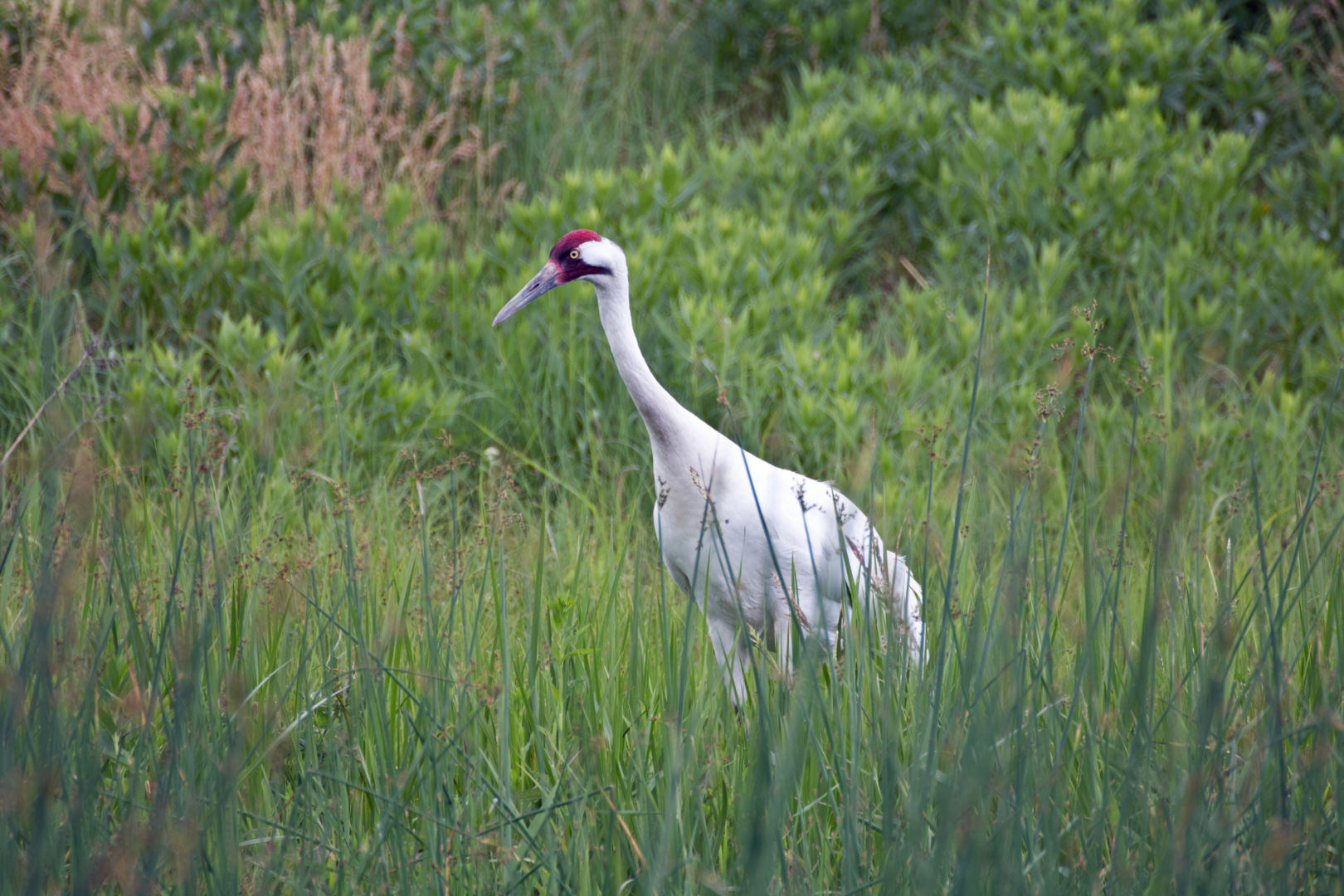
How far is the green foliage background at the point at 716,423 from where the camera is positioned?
5.50 feet

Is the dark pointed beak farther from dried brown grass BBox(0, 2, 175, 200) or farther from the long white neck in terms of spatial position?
dried brown grass BBox(0, 2, 175, 200)

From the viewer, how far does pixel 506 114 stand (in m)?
6.41

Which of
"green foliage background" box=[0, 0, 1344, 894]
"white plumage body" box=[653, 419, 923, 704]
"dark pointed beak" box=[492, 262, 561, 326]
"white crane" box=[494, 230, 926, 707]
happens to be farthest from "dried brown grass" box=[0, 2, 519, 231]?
"white plumage body" box=[653, 419, 923, 704]

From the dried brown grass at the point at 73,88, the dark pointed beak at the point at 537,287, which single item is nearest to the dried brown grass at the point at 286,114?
the dried brown grass at the point at 73,88

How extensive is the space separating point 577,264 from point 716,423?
1.54 meters

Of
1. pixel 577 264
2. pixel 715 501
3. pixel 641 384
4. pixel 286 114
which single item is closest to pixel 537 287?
pixel 577 264

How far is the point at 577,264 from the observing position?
2.99 metres

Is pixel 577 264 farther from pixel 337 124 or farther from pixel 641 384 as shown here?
pixel 337 124

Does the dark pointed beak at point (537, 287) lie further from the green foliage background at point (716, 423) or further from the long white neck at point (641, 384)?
the green foliage background at point (716, 423)

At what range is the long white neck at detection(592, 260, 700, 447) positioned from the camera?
2795 millimetres

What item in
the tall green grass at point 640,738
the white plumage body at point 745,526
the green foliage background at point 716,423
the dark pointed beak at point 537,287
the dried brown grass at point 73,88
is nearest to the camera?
the tall green grass at point 640,738

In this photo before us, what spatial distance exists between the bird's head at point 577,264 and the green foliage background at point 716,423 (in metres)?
0.47

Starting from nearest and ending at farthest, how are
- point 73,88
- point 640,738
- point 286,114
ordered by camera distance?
point 640,738 < point 73,88 < point 286,114

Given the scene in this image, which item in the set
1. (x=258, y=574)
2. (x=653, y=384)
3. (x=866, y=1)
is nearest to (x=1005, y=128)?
(x=866, y=1)
